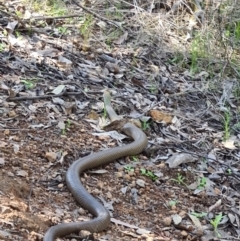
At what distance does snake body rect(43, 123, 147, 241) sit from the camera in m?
3.39

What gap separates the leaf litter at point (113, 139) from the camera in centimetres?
379

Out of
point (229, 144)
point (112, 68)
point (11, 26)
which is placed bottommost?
point (229, 144)

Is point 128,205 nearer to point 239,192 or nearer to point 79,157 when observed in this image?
point 79,157

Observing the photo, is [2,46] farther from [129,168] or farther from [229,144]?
[229,144]

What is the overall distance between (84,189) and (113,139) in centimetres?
104

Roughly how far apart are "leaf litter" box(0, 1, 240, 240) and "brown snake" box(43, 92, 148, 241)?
0.20 feet

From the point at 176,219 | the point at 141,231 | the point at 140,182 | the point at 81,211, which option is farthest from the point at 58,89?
the point at 141,231

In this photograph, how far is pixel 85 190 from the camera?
12.9ft

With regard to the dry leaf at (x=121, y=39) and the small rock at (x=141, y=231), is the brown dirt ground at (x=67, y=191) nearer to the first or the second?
the small rock at (x=141, y=231)


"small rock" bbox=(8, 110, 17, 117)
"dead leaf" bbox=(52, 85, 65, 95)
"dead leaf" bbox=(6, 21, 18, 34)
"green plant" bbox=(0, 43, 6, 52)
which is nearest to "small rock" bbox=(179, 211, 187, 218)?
"small rock" bbox=(8, 110, 17, 117)

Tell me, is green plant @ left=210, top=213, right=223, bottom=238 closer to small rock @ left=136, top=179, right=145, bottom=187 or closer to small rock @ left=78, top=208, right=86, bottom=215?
small rock @ left=136, top=179, right=145, bottom=187

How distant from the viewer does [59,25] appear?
A: 6.95 metres

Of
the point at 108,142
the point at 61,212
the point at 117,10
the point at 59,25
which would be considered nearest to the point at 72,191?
the point at 61,212

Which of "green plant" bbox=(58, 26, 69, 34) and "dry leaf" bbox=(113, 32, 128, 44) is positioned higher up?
"green plant" bbox=(58, 26, 69, 34)
